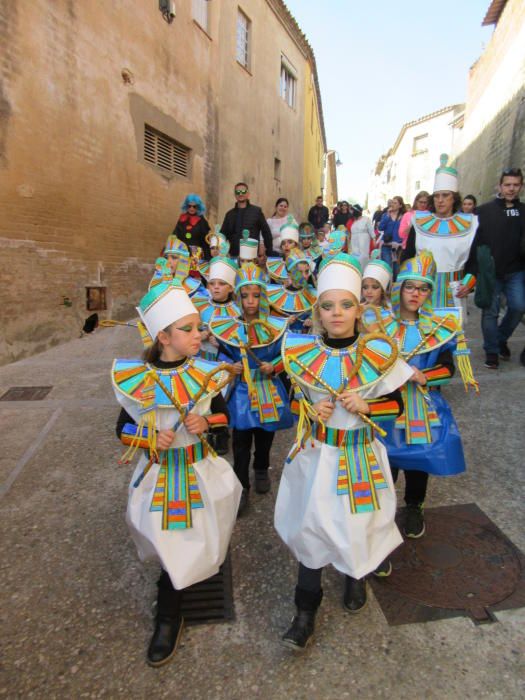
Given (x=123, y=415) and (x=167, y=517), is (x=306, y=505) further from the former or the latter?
(x=123, y=415)

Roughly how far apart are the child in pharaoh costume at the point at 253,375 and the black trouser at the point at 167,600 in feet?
3.30

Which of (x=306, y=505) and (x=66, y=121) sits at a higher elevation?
(x=66, y=121)

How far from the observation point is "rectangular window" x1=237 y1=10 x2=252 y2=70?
1398 cm

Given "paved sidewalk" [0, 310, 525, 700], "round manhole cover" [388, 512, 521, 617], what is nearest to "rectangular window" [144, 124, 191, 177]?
"paved sidewalk" [0, 310, 525, 700]

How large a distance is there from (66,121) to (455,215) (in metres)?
5.87

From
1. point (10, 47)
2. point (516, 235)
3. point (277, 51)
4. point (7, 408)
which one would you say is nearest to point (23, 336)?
point (7, 408)

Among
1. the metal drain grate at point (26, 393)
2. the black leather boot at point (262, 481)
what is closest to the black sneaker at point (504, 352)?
the black leather boot at point (262, 481)

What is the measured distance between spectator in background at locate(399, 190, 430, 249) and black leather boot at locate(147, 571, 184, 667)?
21.2 ft

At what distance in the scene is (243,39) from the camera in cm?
1445

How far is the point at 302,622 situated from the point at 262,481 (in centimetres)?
137

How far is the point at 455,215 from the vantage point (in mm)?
4832

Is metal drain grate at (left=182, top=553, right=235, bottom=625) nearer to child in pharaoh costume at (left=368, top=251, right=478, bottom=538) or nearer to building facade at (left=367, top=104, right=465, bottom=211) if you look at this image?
child in pharaoh costume at (left=368, top=251, right=478, bottom=538)

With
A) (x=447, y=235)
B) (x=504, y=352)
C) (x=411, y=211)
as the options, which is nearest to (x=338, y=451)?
(x=447, y=235)

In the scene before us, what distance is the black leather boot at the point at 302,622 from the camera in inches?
83.0
